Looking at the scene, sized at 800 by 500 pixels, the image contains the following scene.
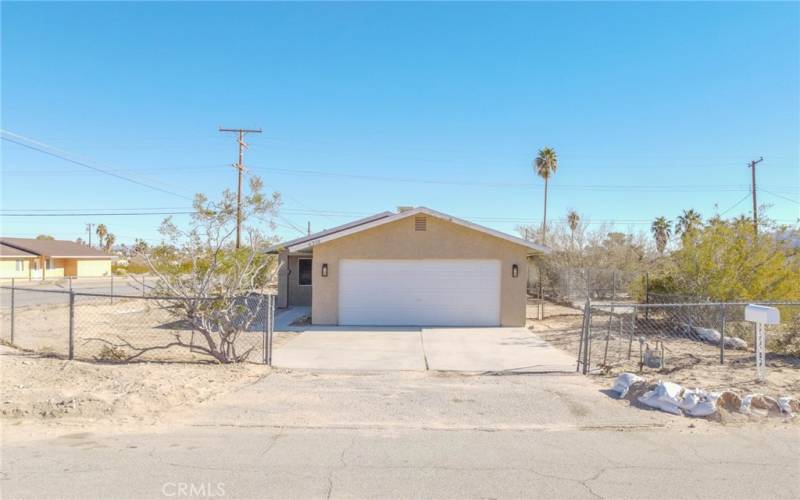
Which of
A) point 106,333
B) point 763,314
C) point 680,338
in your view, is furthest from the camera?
point 106,333

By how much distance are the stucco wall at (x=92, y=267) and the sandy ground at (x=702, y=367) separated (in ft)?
172

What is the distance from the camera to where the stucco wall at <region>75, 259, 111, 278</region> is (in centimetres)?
5041

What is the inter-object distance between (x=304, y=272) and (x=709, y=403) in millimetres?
16735

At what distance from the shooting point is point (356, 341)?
11953mm

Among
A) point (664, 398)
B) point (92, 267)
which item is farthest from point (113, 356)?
point (92, 267)

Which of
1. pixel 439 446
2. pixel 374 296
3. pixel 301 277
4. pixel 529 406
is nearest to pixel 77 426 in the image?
pixel 439 446

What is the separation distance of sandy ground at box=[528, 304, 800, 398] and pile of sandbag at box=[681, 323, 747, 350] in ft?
0.96

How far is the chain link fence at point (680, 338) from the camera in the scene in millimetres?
8844

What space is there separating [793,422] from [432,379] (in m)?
4.78

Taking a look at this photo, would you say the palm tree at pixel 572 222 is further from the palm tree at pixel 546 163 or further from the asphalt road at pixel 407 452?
the asphalt road at pixel 407 452

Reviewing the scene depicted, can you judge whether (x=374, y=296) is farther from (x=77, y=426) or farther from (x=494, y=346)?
(x=77, y=426)

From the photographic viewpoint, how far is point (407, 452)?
4.89m

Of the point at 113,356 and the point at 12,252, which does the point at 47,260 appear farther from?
the point at 113,356

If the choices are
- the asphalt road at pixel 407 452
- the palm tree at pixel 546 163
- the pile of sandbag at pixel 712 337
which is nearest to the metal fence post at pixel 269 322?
the asphalt road at pixel 407 452
